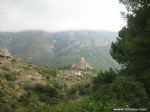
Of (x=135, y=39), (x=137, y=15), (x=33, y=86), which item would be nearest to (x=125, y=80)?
(x=135, y=39)

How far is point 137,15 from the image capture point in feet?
87.0

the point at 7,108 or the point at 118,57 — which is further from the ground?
the point at 118,57

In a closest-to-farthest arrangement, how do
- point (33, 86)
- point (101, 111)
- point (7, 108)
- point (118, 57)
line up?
point (101, 111)
point (118, 57)
point (7, 108)
point (33, 86)

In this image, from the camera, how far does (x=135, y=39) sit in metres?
25.5

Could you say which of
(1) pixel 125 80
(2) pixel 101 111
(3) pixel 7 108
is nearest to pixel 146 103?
(1) pixel 125 80

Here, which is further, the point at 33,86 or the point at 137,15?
the point at 33,86

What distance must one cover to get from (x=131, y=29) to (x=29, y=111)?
47.0 ft

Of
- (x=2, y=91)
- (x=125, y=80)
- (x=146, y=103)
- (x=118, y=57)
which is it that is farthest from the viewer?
(x=2, y=91)

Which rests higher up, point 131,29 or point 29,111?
point 131,29

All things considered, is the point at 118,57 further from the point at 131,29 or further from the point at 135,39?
the point at 135,39

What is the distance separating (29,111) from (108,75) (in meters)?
20.8

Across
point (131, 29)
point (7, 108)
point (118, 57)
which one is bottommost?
point (7, 108)

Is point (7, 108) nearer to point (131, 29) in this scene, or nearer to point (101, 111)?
point (131, 29)

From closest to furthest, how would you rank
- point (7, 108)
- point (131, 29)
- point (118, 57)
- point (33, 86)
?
point (131, 29), point (118, 57), point (7, 108), point (33, 86)
